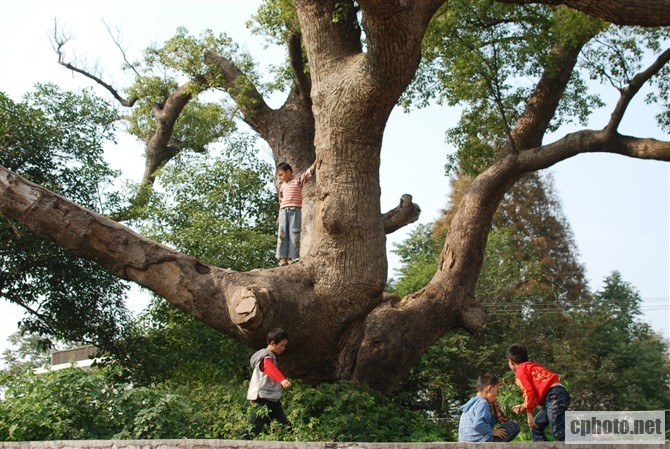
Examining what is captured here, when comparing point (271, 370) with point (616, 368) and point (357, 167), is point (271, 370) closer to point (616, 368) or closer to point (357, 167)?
point (357, 167)

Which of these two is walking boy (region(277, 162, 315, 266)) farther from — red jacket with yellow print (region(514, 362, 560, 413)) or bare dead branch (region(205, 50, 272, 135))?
red jacket with yellow print (region(514, 362, 560, 413))

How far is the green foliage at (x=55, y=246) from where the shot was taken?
1484cm

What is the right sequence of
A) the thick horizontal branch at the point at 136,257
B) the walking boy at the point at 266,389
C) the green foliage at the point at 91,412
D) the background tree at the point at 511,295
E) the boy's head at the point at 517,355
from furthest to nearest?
the background tree at the point at 511,295, the thick horizontal branch at the point at 136,257, the green foliage at the point at 91,412, the walking boy at the point at 266,389, the boy's head at the point at 517,355

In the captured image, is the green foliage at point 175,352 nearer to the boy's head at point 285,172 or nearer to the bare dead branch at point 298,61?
the boy's head at point 285,172

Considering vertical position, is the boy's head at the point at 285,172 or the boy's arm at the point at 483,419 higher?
the boy's head at the point at 285,172

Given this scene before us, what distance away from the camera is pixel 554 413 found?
349 inches

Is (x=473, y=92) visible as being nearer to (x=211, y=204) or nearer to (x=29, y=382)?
(x=211, y=204)

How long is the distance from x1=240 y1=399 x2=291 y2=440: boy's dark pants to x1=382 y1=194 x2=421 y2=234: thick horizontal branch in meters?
6.15

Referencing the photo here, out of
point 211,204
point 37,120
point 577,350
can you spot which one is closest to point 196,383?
point 211,204

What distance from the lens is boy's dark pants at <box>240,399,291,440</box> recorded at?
9414 mm

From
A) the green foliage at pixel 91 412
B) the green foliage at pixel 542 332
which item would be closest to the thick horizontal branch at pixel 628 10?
the green foliage at pixel 91 412

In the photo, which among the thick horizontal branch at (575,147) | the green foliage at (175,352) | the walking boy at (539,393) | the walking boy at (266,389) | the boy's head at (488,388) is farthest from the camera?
the thick horizontal branch at (575,147)

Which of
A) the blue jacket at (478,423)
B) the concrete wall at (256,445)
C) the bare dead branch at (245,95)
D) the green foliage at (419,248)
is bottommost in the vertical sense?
the concrete wall at (256,445)

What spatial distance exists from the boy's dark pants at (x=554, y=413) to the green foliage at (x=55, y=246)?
Answer: 8.70 meters
